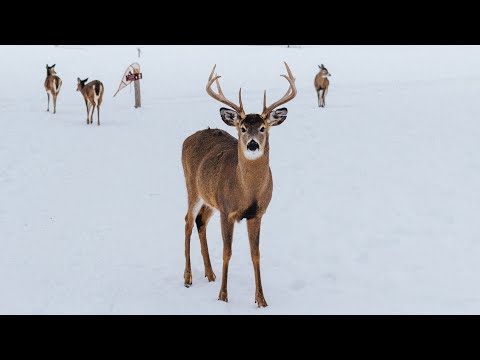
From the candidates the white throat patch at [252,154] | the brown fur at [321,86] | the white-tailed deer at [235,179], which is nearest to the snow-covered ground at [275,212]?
the brown fur at [321,86]

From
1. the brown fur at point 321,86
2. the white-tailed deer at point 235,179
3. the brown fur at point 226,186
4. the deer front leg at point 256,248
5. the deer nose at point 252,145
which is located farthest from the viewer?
the brown fur at point 321,86

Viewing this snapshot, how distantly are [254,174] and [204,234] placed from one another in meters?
1.26

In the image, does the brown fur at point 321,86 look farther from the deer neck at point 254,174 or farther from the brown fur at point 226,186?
the deer neck at point 254,174

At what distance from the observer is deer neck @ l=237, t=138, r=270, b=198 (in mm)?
5410

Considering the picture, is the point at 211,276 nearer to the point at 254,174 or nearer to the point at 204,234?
the point at 204,234

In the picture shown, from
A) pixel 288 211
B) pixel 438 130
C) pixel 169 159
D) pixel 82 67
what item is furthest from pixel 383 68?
pixel 288 211

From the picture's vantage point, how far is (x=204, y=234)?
6.39m

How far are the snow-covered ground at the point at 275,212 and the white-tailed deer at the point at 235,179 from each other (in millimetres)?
529

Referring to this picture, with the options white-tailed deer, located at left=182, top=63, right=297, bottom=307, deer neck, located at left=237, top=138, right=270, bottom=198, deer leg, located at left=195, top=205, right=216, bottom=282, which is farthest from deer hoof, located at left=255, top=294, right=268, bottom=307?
deer neck, located at left=237, top=138, right=270, bottom=198

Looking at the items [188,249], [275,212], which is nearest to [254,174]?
[188,249]

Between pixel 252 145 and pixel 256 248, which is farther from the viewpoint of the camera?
pixel 256 248

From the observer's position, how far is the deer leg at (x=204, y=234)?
6355 millimetres

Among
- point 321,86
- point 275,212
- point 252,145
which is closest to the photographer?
point 252,145

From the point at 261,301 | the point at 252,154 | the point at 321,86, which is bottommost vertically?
the point at 261,301
